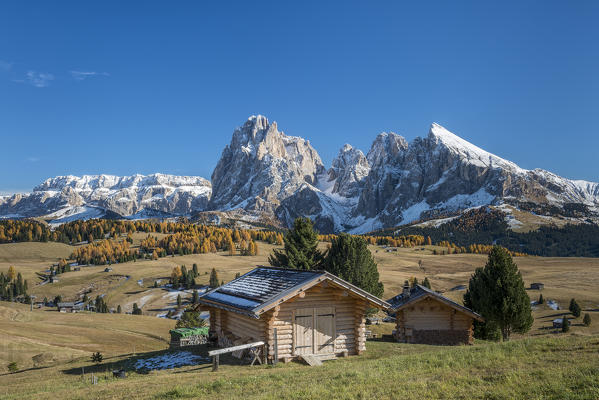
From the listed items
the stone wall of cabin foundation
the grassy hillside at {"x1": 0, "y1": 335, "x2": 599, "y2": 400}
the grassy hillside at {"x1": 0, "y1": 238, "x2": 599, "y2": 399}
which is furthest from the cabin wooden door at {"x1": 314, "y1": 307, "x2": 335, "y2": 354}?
the stone wall of cabin foundation

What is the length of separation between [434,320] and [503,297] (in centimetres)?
919

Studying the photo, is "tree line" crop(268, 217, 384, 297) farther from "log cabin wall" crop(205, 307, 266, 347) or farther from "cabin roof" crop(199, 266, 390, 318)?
"cabin roof" crop(199, 266, 390, 318)

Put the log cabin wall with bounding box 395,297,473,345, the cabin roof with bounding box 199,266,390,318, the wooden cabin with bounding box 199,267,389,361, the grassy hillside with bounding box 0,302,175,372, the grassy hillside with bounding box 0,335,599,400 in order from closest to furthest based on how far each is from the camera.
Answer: the grassy hillside with bounding box 0,335,599,400 → the cabin roof with bounding box 199,266,390,318 → the wooden cabin with bounding box 199,267,389,361 → the log cabin wall with bounding box 395,297,473,345 → the grassy hillside with bounding box 0,302,175,372

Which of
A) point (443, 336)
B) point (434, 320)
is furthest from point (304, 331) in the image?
point (443, 336)

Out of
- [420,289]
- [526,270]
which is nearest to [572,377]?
[420,289]

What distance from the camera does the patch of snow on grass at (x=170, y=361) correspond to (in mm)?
24222

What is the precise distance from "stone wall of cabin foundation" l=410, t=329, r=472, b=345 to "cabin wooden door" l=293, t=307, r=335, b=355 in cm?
1596

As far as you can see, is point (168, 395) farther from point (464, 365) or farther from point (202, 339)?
point (202, 339)

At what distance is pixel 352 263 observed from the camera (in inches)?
2375

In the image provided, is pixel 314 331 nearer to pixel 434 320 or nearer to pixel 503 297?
pixel 434 320

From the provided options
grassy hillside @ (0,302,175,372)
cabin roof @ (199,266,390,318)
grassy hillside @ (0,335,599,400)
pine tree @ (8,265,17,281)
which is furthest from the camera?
pine tree @ (8,265,17,281)

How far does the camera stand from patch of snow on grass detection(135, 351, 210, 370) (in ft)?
79.5

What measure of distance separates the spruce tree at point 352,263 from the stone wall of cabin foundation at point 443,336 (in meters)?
21.2

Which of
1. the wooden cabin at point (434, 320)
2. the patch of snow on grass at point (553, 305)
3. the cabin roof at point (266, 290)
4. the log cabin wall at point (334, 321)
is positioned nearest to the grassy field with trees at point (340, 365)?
the patch of snow on grass at point (553, 305)
